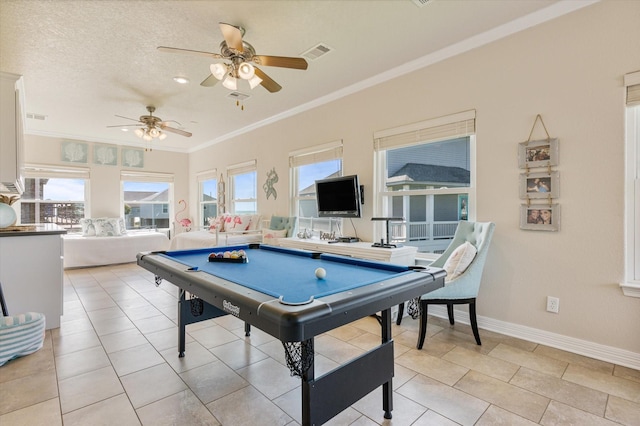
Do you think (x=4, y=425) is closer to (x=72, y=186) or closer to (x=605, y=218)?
(x=605, y=218)

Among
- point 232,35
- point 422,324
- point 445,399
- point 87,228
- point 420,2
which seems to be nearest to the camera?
point 445,399

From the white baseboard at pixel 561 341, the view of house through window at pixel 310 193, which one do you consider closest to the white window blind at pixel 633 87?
the white baseboard at pixel 561 341

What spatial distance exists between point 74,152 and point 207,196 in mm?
2910

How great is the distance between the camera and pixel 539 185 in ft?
8.77

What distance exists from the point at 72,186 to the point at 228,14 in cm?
653

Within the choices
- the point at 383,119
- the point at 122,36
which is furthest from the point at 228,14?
the point at 383,119

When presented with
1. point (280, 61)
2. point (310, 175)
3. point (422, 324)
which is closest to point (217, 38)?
point (280, 61)

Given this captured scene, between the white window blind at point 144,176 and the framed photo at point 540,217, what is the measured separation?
8046 mm

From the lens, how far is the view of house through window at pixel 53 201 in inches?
257

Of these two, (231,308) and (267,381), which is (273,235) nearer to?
(267,381)

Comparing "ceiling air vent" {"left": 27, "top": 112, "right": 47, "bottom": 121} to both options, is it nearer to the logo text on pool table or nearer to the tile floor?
the tile floor

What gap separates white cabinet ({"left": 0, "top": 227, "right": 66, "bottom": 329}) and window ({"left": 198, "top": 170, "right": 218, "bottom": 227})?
4.49 metres

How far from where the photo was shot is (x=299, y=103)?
15.9ft

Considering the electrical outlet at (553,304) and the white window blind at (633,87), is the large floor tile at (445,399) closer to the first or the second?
the electrical outlet at (553,304)
